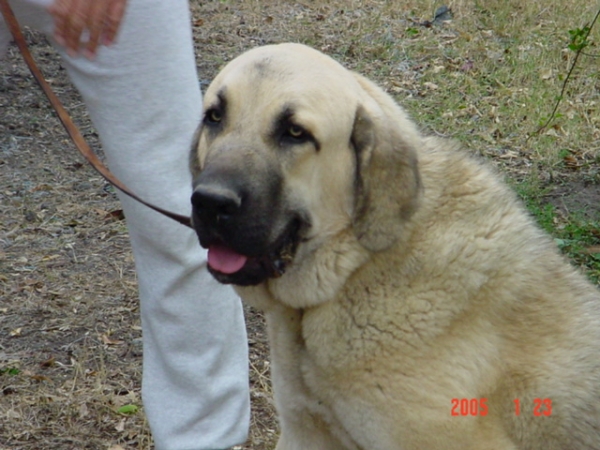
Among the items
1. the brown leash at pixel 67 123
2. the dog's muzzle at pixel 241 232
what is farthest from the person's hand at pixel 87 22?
the dog's muzzle at pixel 241 232

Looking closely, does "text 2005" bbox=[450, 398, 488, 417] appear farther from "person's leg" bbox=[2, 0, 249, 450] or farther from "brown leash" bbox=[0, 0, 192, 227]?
"brown leash" bbox=[0, 0, 192, 227]

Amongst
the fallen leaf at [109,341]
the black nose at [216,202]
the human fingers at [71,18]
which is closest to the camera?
the black nose at [216,202]

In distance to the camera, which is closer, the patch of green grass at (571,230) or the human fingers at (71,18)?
the human fingers at (71,18)

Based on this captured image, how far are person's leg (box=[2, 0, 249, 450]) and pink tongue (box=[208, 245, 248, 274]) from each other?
229 mm

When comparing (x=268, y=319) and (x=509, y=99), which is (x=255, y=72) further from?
(x=509, y=99)

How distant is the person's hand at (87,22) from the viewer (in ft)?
8.03

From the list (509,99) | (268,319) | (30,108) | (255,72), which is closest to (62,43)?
(255,72)

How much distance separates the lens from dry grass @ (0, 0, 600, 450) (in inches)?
141

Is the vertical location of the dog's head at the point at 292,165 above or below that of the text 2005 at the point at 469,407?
above

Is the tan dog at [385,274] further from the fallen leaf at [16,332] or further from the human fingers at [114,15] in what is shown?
the fallen leaf at [16,332]

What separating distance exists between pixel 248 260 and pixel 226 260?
0.06 metres

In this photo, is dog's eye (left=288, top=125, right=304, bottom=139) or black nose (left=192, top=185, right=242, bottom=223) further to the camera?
dog's eye (left=288, top=125, right=304, bottom=139)
